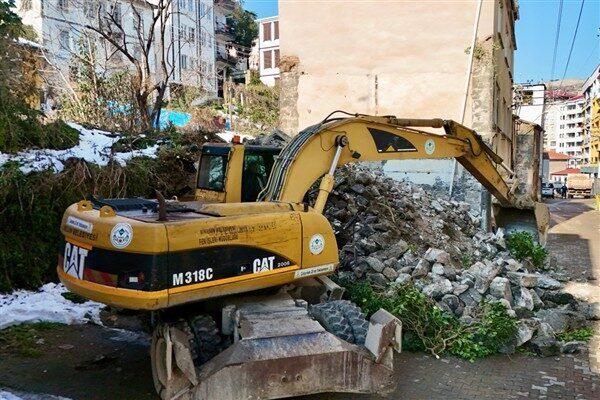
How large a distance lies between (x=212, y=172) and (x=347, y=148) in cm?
159

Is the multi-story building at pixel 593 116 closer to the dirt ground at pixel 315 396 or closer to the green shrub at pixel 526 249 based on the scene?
the green shrub at pixel 526 249

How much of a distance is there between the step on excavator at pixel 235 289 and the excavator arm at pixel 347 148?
0.10 ft

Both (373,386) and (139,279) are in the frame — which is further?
(373,386)

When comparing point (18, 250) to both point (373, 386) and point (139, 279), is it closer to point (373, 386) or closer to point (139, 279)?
point (139, 279)

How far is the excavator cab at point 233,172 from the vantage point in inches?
227

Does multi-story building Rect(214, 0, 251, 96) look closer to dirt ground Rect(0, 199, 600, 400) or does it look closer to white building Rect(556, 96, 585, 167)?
dirt ground Rect(0, 199, 600, 400)

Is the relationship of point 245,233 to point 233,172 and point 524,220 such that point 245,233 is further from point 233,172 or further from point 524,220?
point 524,220

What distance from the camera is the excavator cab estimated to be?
5758 mm

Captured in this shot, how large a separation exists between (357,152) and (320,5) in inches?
446

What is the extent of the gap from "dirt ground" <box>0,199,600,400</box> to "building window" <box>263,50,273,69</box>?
47.5 metres

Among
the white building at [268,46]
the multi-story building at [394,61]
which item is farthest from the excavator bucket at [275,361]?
the white building at [268,46]

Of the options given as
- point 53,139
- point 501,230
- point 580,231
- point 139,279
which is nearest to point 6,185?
point 53,139

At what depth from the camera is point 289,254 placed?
4.89m

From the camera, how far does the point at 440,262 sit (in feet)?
25.8
